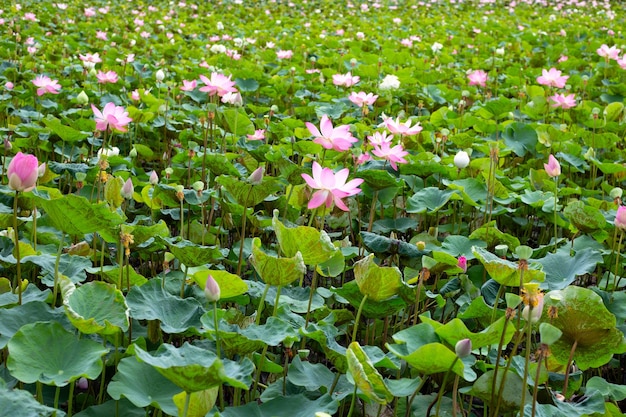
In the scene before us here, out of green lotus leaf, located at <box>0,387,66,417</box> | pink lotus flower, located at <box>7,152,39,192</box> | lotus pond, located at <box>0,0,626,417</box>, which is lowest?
lotus pond, located at <box>0,0,626,417</box>

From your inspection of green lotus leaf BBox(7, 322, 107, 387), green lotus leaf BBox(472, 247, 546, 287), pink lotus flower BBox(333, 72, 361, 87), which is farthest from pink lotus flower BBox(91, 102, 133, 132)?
pink lotus flower BBox(333, 72, 361, 87)

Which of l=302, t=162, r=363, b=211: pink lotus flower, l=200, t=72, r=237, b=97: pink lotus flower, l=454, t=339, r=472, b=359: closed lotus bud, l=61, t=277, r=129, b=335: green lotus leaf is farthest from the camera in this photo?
l=200, t=72, r=237, b=97: pink lotus flower

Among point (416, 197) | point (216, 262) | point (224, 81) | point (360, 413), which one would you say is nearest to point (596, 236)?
point (416, 197)

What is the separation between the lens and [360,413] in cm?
118

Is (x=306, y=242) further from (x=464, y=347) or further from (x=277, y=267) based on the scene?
(x=464, y=347)

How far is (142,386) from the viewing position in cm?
96

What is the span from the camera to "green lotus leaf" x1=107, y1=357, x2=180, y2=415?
0.92 m

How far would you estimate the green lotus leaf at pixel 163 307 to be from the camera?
1130mm

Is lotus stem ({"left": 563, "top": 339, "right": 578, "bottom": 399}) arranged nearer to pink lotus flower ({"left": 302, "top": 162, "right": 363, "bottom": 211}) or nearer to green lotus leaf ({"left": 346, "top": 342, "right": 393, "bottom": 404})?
green lotus leaf ({"left": 346, "top": 342, "right": 393, "bottom": 404})

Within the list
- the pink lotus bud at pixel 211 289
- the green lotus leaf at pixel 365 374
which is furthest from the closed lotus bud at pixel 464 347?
the pink lotus bud at pixel 211 289

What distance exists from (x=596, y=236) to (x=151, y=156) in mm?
1465

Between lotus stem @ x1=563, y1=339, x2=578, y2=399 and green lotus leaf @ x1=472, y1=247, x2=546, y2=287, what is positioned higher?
green lotus leaf @ x1=472, y1=247, x2=546, y2=287

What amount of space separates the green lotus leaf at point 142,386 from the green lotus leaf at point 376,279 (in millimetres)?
384

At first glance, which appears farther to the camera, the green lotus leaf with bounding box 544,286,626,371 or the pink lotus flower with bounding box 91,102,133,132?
the pink lotus flower with bounding box 91,102,133,132
